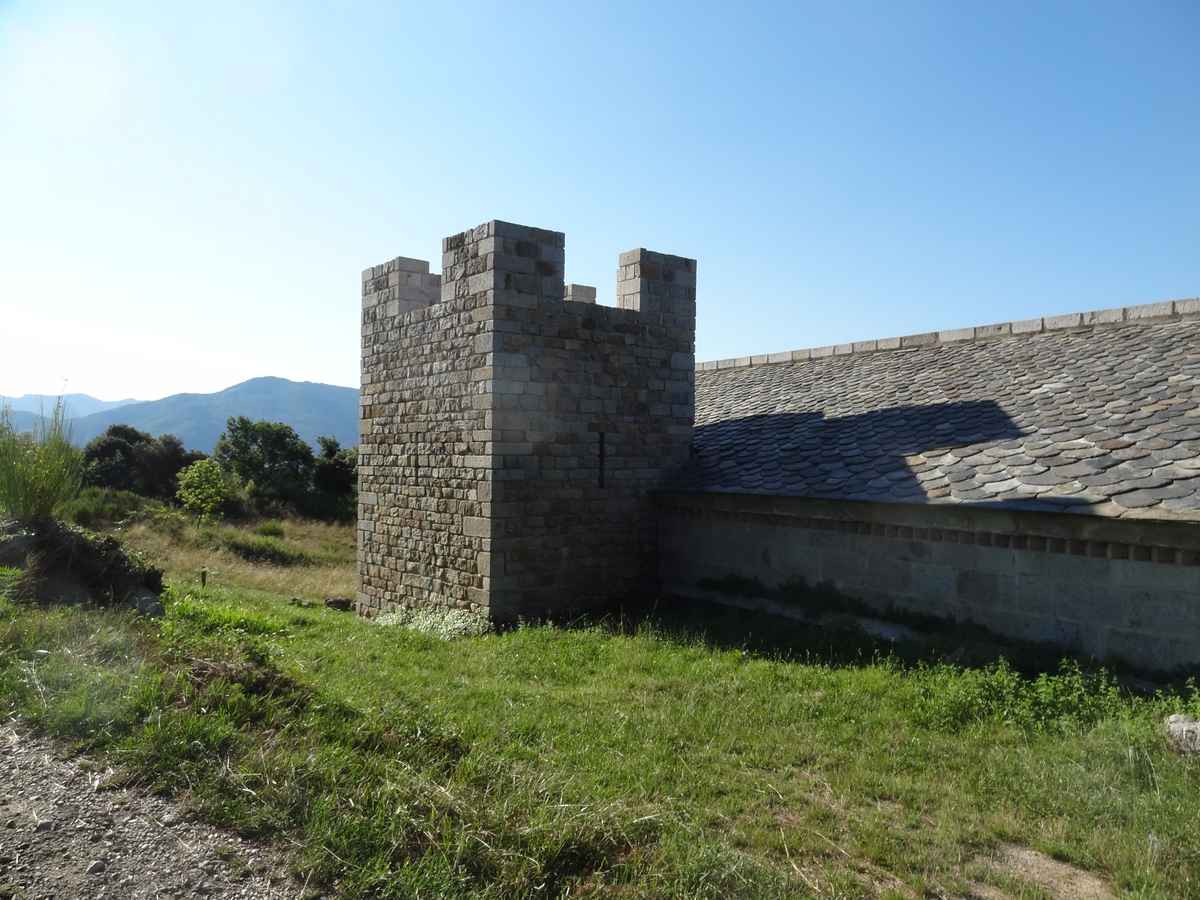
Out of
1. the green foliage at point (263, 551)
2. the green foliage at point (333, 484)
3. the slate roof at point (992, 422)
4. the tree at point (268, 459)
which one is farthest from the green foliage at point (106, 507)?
the slate roof at point (992, 422)

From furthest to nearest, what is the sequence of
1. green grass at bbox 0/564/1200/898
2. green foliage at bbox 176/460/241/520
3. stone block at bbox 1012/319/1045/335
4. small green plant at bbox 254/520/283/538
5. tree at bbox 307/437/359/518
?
tree at bbox 307/437/359/518
green foliage at bbox 176/460/241/520
small green plant at bbox 254/520/283/538
stone block at bbox 1012/319/1045/335
green grass at bbox 0/564/1200/898

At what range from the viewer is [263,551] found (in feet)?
69.1

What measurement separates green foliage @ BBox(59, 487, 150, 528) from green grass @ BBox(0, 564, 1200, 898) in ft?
56.0

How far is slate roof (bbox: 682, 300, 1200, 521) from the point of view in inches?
295

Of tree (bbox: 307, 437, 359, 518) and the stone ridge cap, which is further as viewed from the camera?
tree (bbox: 307, 437, 359, 518)

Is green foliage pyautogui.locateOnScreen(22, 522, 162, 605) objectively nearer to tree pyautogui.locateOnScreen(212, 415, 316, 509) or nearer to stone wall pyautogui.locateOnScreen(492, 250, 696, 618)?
stone wall pyautogui.locateOnScreen(492, 250, 696, 618)

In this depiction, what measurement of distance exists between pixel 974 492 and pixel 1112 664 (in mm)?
1838

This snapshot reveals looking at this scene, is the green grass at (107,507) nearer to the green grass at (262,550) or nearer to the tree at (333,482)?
the green grass at (262,550)

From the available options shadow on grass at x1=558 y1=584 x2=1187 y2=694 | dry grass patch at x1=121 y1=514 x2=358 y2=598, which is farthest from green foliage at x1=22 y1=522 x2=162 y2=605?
dry grass patch at x1=121 y1=514 x2=358 y2=598

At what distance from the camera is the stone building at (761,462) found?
24.1ft

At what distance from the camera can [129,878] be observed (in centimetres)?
352

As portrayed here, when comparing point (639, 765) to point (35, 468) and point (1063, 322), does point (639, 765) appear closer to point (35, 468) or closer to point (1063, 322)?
point (35, 468)

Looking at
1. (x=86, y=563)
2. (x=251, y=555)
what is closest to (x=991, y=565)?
(x=86, y=563)

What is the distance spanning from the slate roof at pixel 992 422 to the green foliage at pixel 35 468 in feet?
22.8
